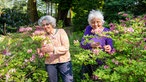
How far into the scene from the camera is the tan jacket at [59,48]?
4.31m

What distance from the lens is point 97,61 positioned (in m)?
4.41

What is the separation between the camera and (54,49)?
168 inches

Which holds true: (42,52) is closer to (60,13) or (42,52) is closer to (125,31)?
(125,31)

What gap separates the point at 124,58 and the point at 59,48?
0.91m

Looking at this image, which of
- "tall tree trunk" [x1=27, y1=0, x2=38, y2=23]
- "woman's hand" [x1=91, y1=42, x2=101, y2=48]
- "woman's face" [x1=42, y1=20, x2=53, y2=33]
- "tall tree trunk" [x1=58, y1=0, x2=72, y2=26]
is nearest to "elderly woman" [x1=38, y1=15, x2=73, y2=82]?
"woman's face" [x1=42, y1=20, x2=53, y2=33]

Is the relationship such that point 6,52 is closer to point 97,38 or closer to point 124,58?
point 97,38

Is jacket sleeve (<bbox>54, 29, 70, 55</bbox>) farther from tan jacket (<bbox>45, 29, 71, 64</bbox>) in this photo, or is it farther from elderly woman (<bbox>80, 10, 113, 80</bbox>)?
elderly woman (<bbox>80, 10, 113, 80</bbox>)

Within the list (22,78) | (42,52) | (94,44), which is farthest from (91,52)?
(22,78)

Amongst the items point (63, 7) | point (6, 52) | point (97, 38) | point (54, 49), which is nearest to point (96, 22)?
point (97, 38)

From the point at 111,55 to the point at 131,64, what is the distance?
423 millimetres

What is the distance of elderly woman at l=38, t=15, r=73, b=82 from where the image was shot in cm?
428

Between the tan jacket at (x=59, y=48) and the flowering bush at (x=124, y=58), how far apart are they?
33 cm

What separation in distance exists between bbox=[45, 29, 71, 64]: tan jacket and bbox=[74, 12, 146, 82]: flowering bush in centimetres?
33

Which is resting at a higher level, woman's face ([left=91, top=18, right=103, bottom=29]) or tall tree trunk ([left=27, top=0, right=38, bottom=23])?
woman's face ([left=91, top=18, right=103, bottom=29])
